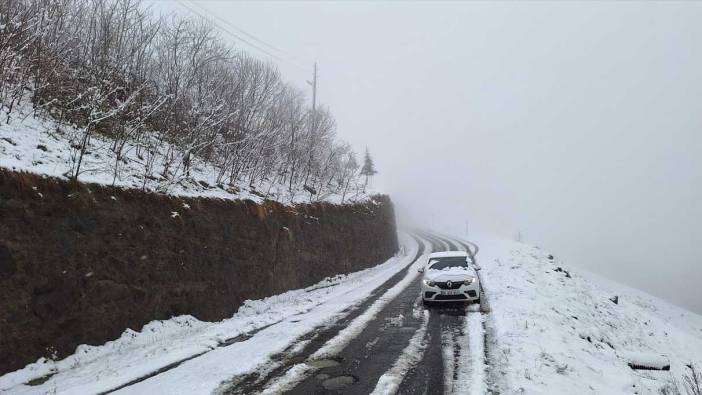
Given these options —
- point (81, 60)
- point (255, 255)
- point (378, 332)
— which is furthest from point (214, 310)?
point (81, 60)

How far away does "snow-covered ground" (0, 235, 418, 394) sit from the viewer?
263 inches

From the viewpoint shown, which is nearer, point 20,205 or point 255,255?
point 20,205

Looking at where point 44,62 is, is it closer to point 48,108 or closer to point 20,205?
point 48,108

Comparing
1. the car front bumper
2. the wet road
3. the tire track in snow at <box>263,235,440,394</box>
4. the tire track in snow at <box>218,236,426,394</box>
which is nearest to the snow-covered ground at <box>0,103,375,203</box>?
the tire track in snow at <box>218,236,426,394</box>

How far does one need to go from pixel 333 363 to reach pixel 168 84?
14284 millimetres

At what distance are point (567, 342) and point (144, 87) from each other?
14.8 m

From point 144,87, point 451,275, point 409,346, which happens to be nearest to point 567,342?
point 409,346

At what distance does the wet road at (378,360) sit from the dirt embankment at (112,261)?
3451 millimetres

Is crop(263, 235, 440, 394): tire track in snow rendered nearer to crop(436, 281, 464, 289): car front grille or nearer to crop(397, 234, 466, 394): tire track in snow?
crop(397, 234, 466, 394): tire track in snow

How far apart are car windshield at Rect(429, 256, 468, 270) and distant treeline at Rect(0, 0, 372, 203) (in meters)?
8.27

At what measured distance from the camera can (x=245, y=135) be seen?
20.4 meters

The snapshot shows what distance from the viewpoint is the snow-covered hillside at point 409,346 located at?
21.8 feet

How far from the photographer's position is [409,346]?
8.52 meters

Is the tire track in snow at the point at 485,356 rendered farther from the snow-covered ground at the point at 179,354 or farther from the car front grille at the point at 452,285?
the snow-covered ground at the point at 179,354
